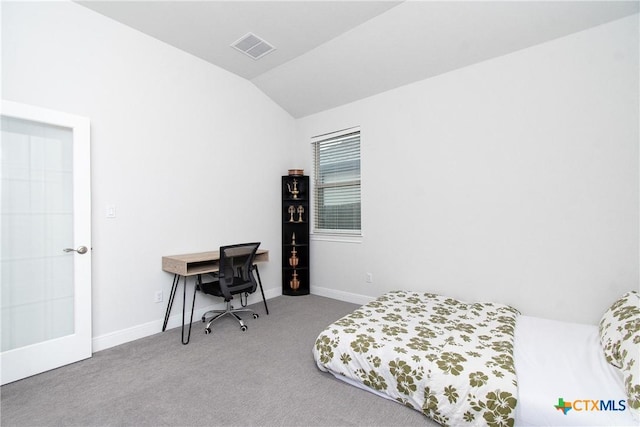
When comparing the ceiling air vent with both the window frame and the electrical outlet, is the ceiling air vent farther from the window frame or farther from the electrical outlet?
the electrical outlet

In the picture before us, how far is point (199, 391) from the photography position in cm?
197

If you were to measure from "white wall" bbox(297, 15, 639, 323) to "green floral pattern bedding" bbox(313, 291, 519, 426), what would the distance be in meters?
0.51

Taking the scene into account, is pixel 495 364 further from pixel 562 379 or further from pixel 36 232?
pixel 36 232

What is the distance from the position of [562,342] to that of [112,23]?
15.1ft

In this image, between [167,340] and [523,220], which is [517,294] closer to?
[523,220]

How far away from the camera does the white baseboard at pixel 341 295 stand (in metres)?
3.81

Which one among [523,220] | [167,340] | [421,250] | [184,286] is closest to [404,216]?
[421,250]

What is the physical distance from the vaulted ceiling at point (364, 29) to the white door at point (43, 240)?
4.15ft

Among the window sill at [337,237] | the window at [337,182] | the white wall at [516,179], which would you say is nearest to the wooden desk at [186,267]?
the window sill at [337,237]

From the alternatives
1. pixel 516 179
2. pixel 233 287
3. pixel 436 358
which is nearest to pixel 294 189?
pixel 233 287

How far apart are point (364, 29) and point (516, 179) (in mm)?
2099

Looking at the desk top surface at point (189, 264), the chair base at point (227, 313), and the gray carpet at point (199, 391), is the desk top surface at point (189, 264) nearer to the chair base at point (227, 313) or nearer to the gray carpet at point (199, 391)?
the chair base at point (227, 313)

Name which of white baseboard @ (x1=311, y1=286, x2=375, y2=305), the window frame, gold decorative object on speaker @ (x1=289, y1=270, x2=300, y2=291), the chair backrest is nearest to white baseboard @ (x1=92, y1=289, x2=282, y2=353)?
the chair backrest

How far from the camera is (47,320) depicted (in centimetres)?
230
